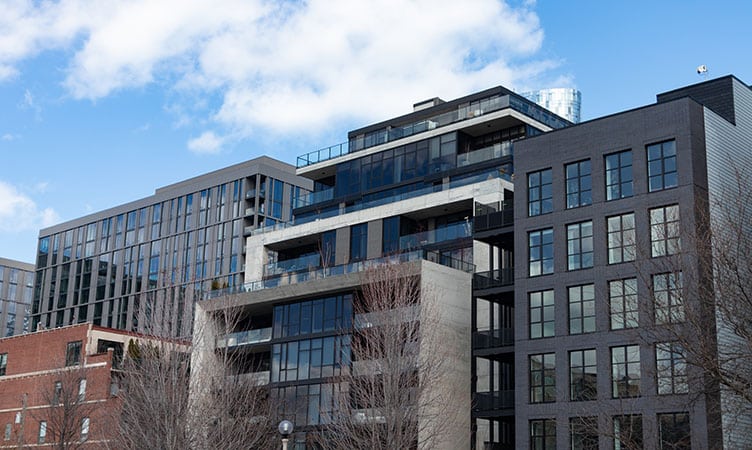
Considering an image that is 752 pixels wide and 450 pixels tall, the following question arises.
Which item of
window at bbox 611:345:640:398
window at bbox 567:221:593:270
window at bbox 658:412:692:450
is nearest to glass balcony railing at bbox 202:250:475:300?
window at bbox 567:221:593:270

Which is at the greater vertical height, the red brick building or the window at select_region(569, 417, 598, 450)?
the red brick building

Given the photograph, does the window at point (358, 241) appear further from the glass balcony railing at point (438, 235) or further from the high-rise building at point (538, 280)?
the glass balcony railing at point (438, 235)

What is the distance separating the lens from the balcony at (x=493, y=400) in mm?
48844

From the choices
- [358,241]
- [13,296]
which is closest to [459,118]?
[358,241]

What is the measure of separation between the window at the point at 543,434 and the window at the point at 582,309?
4413 mm

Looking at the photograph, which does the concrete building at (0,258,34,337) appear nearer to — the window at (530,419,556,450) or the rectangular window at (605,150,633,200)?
the window at (530,419,556,450)

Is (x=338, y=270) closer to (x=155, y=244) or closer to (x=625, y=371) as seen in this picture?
(x=625, y=371)

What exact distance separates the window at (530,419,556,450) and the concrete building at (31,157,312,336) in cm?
4820

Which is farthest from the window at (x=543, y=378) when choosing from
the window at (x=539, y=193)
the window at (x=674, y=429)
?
the window at (x=539, y=193)

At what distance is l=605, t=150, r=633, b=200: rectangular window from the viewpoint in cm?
4603

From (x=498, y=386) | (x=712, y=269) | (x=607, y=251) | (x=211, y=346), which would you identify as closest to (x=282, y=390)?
(x=211, y=346)

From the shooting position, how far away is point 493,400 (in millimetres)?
49312

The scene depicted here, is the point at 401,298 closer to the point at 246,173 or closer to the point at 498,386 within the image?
the point at 498,386

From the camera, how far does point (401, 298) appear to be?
4475cm
